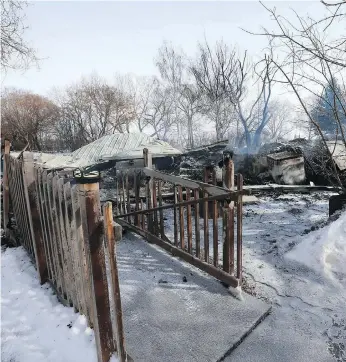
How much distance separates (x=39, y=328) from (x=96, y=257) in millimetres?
1290

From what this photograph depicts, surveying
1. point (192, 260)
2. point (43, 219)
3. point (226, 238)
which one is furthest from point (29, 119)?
point (226, 238)

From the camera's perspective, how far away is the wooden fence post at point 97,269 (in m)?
1.80

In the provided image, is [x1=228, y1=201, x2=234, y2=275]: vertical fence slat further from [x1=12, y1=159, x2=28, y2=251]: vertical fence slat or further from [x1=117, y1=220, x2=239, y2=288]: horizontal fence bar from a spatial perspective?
[x1=12, y1=159, x2=28, y2=251]: vertical fence slat

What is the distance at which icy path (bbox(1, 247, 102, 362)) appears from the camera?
223cm

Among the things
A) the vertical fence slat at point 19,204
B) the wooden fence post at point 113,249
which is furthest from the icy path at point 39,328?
the vertical fence slat at point 19,204

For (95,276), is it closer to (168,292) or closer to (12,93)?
(168,292)

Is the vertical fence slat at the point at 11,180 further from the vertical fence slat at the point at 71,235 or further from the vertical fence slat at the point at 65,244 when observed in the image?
the vertical fence slat at the point at 71,235

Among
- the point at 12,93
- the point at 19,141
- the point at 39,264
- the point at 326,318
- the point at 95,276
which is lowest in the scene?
the point at 326,318

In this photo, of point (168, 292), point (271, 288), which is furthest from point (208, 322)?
point (271, 288)

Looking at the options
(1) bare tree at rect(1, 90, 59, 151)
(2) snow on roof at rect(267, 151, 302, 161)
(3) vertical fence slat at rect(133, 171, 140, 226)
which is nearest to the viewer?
(3) vertical fence slat at rect(133, 171, 140, 226)

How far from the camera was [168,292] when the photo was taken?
10.2ft

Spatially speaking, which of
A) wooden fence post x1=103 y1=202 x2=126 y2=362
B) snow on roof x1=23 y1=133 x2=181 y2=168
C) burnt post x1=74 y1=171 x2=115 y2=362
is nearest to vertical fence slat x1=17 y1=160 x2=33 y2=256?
burnt post x1=74 y1=171 x2=115 y2=362

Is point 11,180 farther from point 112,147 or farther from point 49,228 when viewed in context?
point 112,147

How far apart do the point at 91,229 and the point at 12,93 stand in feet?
109
